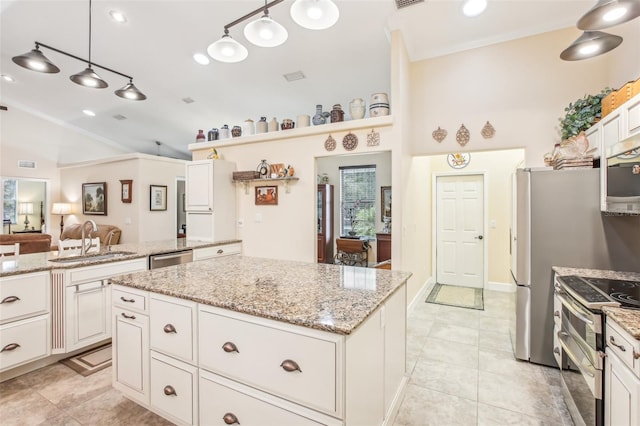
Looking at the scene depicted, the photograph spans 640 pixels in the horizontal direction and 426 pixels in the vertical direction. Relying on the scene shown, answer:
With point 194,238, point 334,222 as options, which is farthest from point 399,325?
point 334,222

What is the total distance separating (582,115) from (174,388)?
4032mm

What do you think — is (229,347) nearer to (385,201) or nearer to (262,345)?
(262,345)

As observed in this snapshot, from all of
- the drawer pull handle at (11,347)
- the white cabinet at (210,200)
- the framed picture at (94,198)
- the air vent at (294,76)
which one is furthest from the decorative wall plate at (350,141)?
the framed picture at (94,198)

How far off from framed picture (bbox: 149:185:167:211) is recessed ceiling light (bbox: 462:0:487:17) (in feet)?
21.5

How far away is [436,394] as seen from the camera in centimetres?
229

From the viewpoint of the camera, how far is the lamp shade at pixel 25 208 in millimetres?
7848

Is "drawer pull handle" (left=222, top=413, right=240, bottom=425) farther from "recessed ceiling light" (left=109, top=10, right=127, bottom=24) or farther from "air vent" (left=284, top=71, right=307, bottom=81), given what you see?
"recessed ceiling light" (left=109, top=10, right=127, bottom=24)

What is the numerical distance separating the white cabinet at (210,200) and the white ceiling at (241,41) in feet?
4.87

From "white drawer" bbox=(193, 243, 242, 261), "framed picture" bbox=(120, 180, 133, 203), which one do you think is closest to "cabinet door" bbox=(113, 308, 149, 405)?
"white drawer" bbox=(193, 243, 242, 261)

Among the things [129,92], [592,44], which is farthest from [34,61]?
[592,44]

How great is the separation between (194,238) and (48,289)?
2.04m

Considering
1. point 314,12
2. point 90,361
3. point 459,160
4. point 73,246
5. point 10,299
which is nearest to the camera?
point 314,12

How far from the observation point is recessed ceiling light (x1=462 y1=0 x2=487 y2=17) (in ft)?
9.46

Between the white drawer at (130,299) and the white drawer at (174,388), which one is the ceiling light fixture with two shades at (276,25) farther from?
the white drawer at (174,388)
